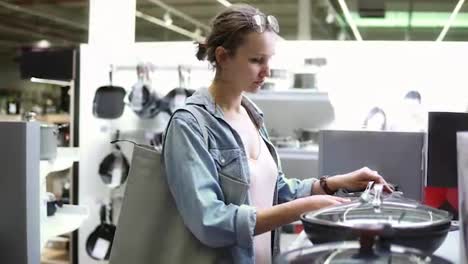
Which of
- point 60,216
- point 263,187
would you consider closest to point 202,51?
point 263,187

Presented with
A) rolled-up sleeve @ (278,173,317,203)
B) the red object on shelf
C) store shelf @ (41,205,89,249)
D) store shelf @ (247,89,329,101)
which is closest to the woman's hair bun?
rolled-up sleeve @ (278,173,317,203)

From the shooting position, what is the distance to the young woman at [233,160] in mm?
1029

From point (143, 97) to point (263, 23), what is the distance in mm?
2341

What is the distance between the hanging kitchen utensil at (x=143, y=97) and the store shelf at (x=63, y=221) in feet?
4.25

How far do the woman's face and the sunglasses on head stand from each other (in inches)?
0.4

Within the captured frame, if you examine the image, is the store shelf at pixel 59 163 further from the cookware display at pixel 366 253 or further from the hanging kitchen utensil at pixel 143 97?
the cookware display at pixel 366 253

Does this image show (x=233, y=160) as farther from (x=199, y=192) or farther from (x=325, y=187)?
(x=325, y=187)

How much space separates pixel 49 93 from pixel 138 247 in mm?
10387

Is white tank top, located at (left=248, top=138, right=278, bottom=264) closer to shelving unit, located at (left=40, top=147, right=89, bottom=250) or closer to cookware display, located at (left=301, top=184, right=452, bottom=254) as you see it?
cookware display, located at (left=301, top=184, right=452, bottom=254)

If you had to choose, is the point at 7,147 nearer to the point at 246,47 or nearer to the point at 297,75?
the point at 246,47

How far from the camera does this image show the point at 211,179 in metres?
1.07

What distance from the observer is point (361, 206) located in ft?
2.81

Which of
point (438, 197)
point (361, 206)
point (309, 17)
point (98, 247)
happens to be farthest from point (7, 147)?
point (309, 17)

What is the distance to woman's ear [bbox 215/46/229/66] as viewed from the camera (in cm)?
119
